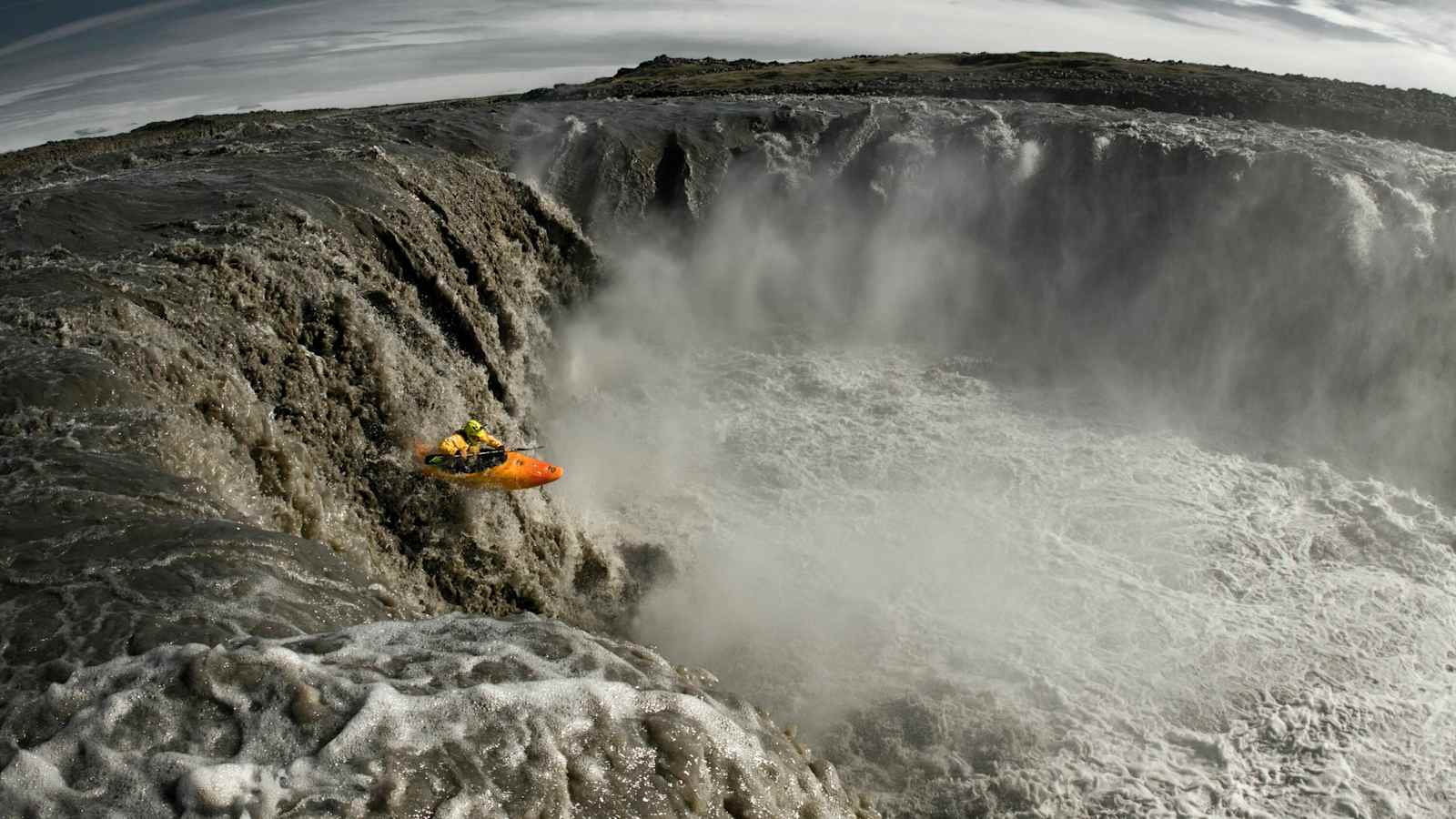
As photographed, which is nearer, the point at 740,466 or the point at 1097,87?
the point at 740,466

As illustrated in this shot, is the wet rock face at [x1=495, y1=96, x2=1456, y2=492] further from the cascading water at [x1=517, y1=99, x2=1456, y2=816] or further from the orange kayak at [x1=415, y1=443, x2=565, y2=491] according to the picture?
the orange kayak at [x1=415, y1=443, x2=565, y2=491]

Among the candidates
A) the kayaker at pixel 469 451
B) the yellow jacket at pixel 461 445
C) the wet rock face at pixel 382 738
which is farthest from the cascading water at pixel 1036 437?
the wet rock face at pixel 382 738

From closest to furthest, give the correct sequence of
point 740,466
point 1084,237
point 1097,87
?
point 740,466 → point 1084,237 → point 1097,87

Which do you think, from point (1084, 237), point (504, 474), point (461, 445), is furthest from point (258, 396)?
point (1084, 237)

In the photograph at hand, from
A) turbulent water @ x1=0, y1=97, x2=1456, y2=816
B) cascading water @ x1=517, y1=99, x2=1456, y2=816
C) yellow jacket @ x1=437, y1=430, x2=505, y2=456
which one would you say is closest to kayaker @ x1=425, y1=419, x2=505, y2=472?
yellow jacket @ x1=437, y1=430, x2=505, y2=456

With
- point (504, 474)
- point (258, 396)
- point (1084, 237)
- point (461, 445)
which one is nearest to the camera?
point (258, 396)

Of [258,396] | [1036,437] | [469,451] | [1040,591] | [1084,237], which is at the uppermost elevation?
[258,396]

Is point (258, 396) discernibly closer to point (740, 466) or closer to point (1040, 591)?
point (740, 466)
